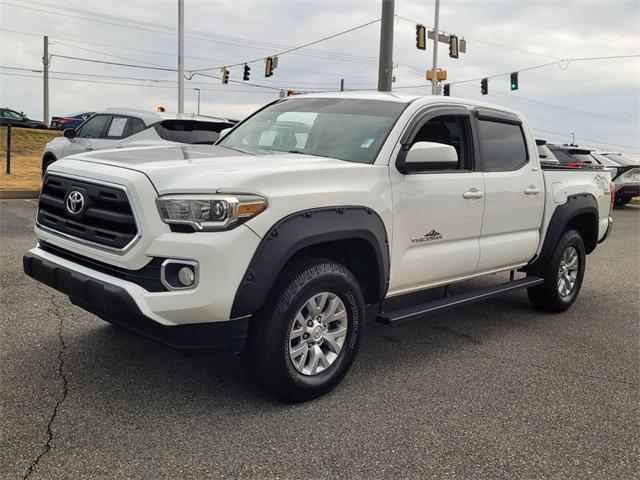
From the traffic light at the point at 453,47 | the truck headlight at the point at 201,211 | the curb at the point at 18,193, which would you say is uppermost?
the traffic light at the point at 453,47

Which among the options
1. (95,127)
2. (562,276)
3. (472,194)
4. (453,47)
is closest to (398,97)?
(472,194)

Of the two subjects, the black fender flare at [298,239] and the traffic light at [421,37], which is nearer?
the black fender flare at [298,239]

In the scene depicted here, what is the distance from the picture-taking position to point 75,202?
3.66 meters

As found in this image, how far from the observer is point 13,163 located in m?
19.3

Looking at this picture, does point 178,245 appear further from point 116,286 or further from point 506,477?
point 506,477

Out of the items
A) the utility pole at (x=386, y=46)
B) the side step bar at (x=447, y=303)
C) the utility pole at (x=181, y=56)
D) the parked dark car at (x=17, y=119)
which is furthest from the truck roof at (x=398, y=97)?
the parked dark car at (x=17, y=119)

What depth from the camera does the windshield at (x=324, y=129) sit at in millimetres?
4363

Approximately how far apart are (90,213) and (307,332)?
143cm

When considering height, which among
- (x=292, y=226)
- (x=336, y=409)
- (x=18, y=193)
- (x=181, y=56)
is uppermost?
(x=181, y=56)

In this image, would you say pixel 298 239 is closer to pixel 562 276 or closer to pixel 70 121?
pixel 562 276

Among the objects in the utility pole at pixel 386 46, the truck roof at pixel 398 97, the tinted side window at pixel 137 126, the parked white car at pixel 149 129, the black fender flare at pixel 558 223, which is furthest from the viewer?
the utility pole at pixel 386 46

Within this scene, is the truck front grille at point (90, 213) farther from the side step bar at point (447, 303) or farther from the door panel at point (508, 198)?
the door panel at point (508, 198)

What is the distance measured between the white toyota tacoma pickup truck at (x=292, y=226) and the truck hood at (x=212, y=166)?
1 centimetres

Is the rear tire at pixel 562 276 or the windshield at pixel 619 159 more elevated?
the windshield at pixel 619 159
